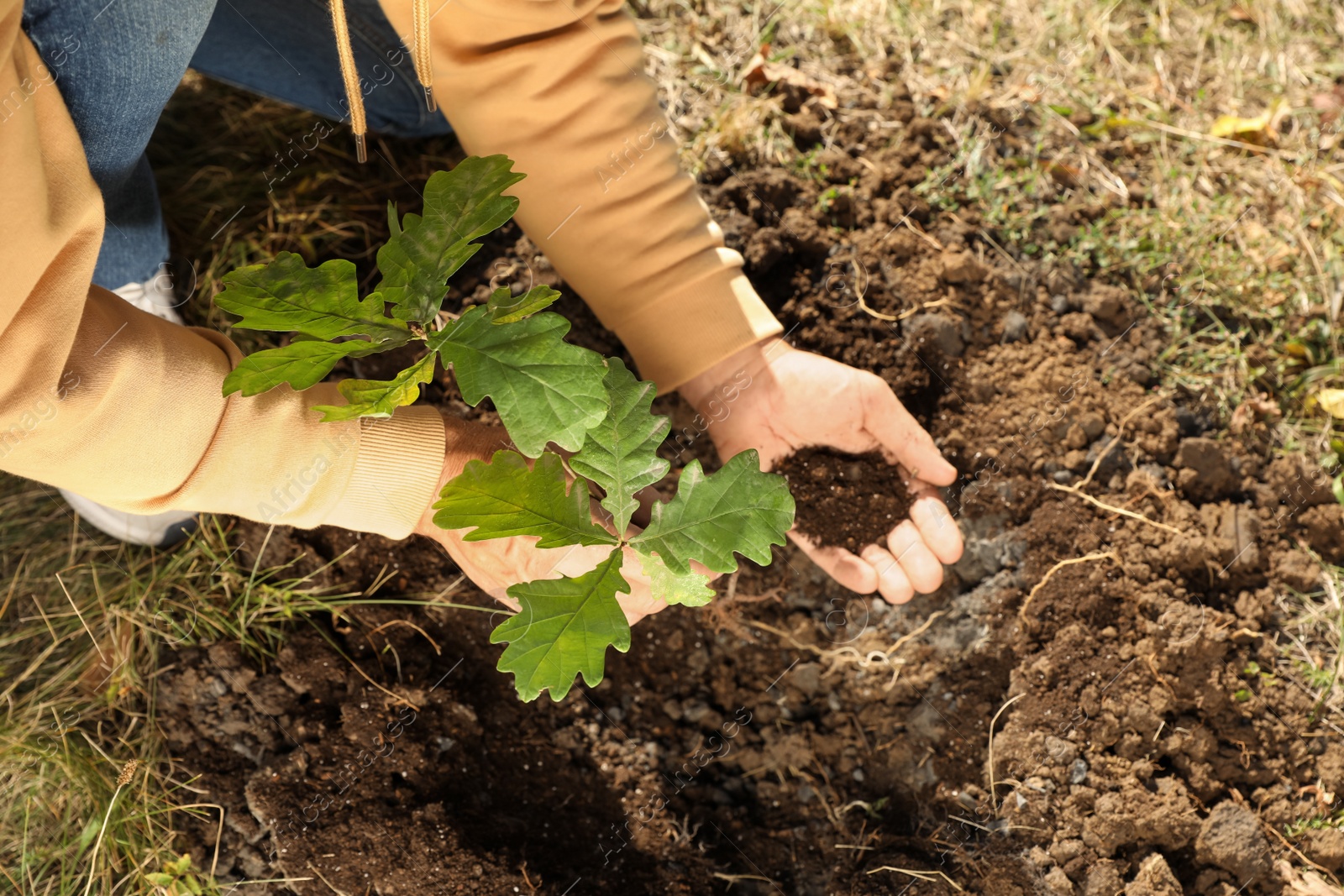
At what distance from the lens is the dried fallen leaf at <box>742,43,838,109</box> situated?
2.92m

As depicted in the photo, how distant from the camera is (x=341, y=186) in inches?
114

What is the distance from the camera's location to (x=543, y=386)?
1.68 metres

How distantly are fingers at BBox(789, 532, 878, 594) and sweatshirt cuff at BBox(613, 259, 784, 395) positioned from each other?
535 millimetres

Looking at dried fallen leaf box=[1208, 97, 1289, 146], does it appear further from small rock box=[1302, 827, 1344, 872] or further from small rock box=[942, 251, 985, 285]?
small rock box=[1302, 827, 1344, 872]

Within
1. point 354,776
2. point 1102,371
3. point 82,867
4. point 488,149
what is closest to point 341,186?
point 488,149

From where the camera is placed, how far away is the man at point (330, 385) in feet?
5.63

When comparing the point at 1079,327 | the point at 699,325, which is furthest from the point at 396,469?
the point at 1079,327

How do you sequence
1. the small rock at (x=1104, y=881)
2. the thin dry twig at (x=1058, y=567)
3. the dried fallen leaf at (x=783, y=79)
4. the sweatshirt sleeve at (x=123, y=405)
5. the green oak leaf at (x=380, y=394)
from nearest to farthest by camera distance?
the sweatshirt sleeve at (x=123, y=405) → the green oak leaf at (x=380, y=394) → the small rock at (x=1104, y=881) → the thin dry twig at (x=1058, y=567) → the dried fallen leaf at (x=783, y=79)

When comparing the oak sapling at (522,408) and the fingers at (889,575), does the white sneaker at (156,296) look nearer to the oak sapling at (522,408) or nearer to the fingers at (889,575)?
the oak sapling at (522,408)

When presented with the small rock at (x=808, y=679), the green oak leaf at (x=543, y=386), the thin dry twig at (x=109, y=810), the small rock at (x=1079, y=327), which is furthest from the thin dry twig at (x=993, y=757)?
the thin dry twig at (x=109, y=810)

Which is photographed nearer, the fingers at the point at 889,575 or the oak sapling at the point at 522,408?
the oak sapling at the point at 522,408

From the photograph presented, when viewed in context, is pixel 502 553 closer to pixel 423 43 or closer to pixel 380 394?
pixel 380 394

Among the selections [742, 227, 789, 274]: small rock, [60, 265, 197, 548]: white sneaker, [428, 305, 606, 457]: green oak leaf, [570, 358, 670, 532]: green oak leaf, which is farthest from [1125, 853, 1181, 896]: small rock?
[60, 265, 197, 548]: white sneaker

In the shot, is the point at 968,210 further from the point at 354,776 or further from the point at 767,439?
the point at 354,776
